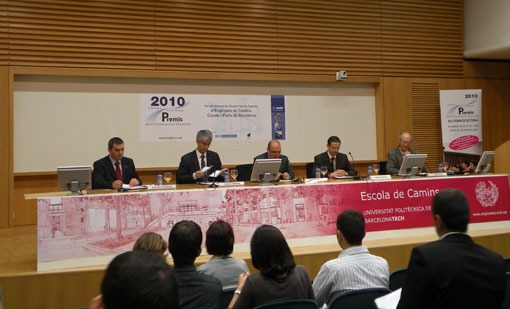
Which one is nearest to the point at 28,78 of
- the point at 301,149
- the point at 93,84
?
the point at 93,84

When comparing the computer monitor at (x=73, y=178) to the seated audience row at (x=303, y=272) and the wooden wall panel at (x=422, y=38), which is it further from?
the wooden wall panel at (x=422, y=38)

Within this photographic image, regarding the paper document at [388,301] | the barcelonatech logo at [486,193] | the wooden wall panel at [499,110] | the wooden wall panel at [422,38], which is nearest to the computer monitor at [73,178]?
the paper document at [388,301]

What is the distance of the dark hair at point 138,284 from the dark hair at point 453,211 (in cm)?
127

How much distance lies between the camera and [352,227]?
2.41 meters

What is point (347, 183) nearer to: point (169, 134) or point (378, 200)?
point (378, 200)

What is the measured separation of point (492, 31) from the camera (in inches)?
296

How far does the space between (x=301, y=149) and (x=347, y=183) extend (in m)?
2.85

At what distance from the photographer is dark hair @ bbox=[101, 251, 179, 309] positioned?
2.82 ft

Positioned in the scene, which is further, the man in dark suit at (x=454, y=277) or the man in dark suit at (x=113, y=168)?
the man in dark suit at (x=113, y=168)

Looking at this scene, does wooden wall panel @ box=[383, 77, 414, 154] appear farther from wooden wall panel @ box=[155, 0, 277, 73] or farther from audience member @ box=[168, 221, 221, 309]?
audience member @ box=[168, 221, 221, 309]

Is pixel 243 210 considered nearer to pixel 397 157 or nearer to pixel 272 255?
pixel 272 255

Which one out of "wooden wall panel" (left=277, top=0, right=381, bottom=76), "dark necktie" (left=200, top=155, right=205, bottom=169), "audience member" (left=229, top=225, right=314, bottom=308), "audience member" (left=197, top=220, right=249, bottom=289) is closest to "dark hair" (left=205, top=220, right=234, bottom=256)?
"audience member" (left=197, top=220, right=249, bottom=289)

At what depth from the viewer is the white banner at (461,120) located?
7449mm

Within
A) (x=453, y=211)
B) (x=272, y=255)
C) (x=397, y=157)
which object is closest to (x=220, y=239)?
(x=272, y=255)
